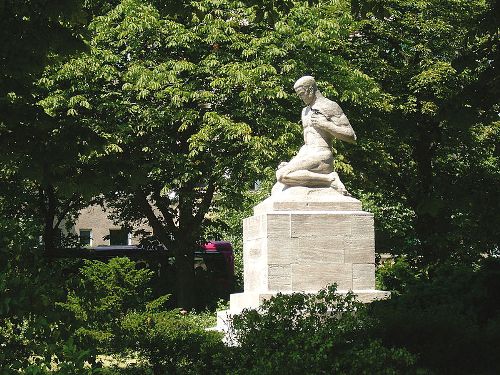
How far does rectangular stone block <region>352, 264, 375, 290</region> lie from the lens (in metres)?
12.5

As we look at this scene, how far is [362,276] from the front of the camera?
1255 cm

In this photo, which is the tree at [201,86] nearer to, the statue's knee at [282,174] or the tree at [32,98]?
the statue's knee at [282,174]

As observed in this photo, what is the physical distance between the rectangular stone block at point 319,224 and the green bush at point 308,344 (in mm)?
4173

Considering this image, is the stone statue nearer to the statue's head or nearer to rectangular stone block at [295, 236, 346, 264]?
the statue's head

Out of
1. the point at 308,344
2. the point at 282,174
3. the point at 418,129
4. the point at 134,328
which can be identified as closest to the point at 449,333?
the point at 308,344

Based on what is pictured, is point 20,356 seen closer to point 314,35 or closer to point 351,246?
point 351,246

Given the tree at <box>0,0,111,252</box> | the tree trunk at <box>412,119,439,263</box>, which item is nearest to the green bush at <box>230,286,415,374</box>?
the tree at <box>0,0,111,252</box>

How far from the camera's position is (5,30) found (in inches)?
393

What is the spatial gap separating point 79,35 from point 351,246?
15.7ft

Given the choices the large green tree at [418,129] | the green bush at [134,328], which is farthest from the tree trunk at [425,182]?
the green bush at [134,328]

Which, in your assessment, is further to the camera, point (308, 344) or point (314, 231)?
point (314, 231)

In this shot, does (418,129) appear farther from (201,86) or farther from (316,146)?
(316,146)

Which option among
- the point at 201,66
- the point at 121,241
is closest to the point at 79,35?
the point at 201,66

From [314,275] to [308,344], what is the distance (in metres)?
5.05
